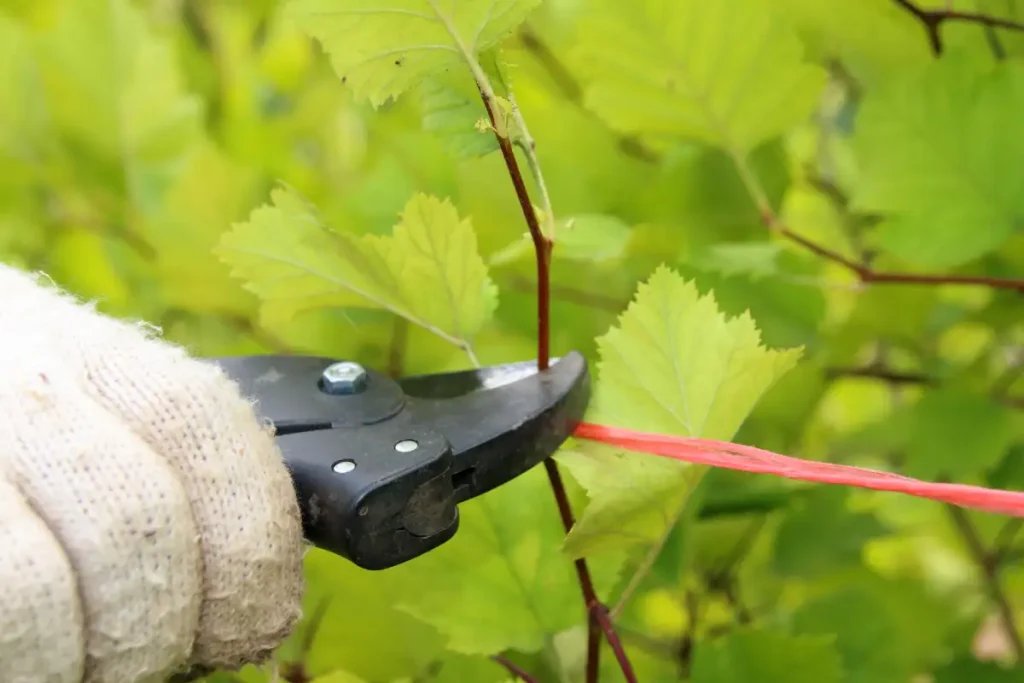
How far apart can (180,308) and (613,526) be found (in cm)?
31

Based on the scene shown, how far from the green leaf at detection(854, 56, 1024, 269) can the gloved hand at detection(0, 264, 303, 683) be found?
242mm

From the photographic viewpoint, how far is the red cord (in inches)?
7.9

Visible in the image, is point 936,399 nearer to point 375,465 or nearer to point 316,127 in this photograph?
point 375,465

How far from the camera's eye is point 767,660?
29 centimetres

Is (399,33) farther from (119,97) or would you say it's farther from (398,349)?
(119,97)

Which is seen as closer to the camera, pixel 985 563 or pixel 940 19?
pixel 940 19

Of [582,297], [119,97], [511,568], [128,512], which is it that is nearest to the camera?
[128,512]

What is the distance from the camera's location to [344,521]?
21 cm

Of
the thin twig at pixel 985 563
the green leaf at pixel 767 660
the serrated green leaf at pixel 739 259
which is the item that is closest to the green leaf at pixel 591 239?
the serrated green leaf at pixel 739 259

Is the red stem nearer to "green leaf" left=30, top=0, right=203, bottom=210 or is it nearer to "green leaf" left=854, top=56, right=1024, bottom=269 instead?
"green leaf" left=854, top=56, right=1024, bottom=269

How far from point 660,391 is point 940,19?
19 cm

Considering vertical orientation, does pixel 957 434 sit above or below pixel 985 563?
above

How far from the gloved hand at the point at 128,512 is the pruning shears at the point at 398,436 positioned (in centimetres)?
1

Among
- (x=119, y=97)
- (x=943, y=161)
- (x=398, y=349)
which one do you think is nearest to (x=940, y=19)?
(x=943, y=161)
